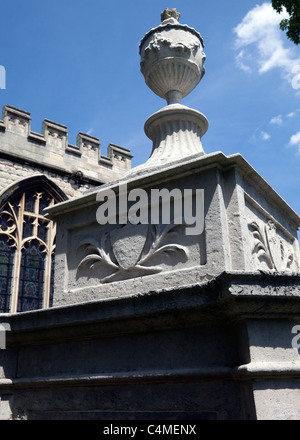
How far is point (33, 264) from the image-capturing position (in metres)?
11.6

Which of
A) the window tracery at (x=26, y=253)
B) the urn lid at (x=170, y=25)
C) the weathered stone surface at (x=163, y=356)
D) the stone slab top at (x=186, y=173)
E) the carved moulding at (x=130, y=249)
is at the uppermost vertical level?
the window tracery at (x=26, y=253)

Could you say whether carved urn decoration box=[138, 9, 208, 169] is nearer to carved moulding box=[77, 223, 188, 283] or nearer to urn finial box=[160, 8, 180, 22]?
urn finial box=[160, 8, 180, 22]

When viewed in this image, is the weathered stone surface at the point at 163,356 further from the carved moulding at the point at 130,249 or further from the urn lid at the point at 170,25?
the urn lid at the point at 170,25

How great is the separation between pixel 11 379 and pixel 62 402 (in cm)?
46

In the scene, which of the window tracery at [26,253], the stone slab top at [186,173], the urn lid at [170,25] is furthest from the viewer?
the window tracery at [26,253]

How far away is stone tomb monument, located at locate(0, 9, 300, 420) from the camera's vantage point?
1.91 m

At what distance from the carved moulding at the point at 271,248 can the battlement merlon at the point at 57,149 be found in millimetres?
10294

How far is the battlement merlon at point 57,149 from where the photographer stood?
39.8ft

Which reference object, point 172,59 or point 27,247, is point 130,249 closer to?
point 172,59

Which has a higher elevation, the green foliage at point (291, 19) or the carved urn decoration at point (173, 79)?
the green foliage at point (291, 19)

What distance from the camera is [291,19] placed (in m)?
6.32

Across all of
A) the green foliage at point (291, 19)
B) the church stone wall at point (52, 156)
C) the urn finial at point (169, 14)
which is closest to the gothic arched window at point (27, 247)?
the church stone wall at point (52, 156)
